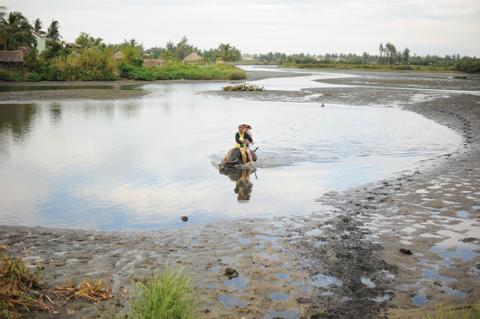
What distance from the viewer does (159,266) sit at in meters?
7.47

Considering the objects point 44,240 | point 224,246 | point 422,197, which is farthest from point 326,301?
point 422,197

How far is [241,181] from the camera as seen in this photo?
14.1m

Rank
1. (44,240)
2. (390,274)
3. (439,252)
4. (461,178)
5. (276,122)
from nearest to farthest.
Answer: (390,274), (439,252), (44,240), (461,178), (276,122)

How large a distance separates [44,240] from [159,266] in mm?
2634

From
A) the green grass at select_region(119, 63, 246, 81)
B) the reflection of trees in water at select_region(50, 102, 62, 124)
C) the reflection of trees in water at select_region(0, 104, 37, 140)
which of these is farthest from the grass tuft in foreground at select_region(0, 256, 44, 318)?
the green grass at select_region(119, 63, 246, 81)

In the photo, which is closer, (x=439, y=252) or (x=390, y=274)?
(x=390, y=274)

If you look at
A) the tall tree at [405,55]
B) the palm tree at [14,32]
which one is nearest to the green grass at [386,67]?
the tall tree at [405,55]

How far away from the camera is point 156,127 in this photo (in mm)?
25391

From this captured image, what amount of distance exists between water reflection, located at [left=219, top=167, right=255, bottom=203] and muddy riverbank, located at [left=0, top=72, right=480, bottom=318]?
205 centimetres

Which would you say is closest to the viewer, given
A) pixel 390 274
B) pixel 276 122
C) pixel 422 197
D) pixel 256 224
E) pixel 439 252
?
pixel 390 274

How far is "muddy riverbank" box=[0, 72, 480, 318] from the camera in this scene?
629 cm

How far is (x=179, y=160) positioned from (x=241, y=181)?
3.80 meters

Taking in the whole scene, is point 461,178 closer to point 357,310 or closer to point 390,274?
point 390,274

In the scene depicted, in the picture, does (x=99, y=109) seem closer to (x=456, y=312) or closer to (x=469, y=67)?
(x=456, y=312)
